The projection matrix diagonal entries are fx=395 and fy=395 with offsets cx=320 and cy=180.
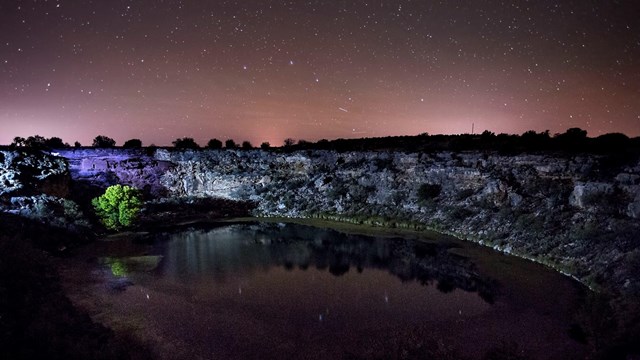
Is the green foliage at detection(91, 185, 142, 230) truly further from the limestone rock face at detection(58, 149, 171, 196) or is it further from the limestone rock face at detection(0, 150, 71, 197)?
the limestone rock face at detection(58, 149, 171, 196)

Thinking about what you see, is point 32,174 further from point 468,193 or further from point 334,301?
point 468,193

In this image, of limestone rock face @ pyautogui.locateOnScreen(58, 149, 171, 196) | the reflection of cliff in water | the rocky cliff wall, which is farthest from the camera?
limestone rock face @ pyautogui.locateOnScreen(58, 149, 171, 196)

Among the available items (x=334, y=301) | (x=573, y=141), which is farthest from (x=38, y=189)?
(x=573, y=141)

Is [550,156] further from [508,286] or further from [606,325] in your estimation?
[606,325]

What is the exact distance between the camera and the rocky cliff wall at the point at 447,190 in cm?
2491

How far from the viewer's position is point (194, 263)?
1040 inches

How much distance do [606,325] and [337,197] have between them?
32.4 m

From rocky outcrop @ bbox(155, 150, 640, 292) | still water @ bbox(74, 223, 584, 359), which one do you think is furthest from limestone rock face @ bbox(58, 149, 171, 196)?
still water @ bbox(74, 223, 584, 359)

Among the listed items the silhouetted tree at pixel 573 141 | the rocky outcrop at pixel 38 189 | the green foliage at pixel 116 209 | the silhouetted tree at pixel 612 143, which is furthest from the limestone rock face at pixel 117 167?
the silhouetted tree at pixel 612 143

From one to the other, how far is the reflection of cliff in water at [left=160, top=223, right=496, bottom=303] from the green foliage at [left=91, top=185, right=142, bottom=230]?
13.2ft

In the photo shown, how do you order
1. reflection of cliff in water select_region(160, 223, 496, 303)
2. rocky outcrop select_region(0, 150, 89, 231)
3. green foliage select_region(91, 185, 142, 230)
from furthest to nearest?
green foliage select_region(91, 185, 142, 230), rocky outcrop select_region(0, 150, 89, 231), reflection of cliff in water select_region(160, 223, 496, 303)

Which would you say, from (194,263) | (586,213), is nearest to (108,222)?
(194,263)

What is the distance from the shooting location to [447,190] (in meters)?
41.4

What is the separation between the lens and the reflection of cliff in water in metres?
24.0
